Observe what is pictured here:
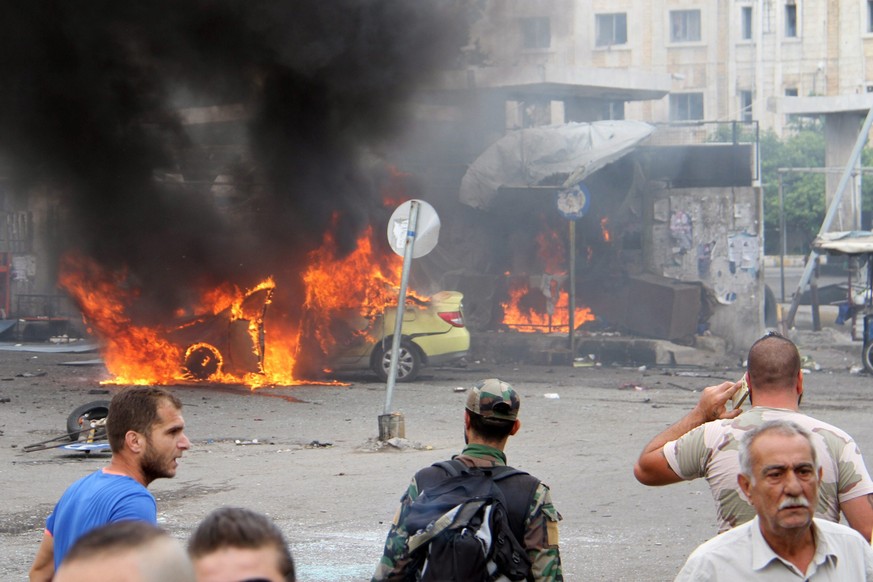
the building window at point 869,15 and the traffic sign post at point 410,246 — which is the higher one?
the building window at point 869,15

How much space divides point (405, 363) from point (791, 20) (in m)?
44.0

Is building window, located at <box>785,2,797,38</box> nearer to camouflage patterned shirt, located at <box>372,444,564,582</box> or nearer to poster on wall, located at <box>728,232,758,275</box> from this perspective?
poster on wall, located at <box>728,232,758,275</box>

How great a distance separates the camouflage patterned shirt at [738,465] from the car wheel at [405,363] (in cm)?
1364

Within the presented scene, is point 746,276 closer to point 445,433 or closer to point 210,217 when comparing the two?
point 210,217

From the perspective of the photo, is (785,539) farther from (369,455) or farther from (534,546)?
(369,455)

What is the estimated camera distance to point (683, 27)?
54438 millimetres

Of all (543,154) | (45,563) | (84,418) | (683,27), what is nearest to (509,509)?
(45,563)

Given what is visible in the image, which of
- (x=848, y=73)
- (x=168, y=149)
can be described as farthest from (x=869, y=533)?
(x=848, y=73)

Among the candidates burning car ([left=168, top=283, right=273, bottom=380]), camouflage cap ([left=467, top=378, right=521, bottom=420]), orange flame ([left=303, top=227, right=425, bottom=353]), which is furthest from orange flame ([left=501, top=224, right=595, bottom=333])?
camouflage cap ([left=467, top=378, right=521, bottom=420])

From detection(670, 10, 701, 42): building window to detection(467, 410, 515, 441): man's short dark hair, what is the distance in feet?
173

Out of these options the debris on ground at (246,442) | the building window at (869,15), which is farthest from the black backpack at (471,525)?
the building window at (869,15)

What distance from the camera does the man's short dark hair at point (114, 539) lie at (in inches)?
71.6

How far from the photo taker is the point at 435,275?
81.4 ft

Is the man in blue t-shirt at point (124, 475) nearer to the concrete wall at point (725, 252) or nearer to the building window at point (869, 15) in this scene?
the concrete wall at point (725, 252)
